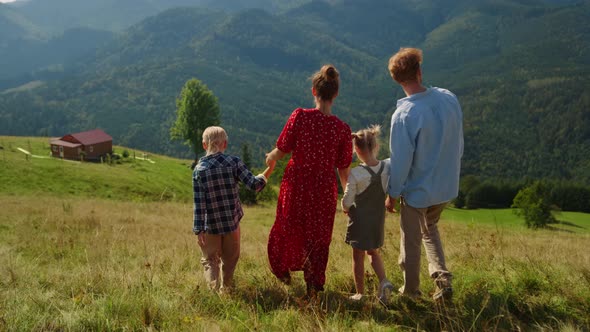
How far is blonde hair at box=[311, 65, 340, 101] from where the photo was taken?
469 centimetres

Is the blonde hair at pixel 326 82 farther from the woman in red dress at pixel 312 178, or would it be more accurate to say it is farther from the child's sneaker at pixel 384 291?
the child's sneaker at pixel 384 291

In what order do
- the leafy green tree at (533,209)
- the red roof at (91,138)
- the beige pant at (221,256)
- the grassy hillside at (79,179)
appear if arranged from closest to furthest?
the beige pant at (221,256), the grassy hillside at (79,179), the leafy green tree at (533,209), the red roof at (91,138)

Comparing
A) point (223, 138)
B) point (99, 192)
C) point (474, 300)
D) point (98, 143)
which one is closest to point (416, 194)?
point (474, 300)

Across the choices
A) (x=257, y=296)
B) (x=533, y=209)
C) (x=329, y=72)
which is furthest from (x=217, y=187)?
(x=533, y=209)

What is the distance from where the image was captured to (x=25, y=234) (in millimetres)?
8648

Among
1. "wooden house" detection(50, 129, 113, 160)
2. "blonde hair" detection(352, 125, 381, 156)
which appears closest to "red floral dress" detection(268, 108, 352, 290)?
"blonde hair" detection(352, 125, 381, 156)

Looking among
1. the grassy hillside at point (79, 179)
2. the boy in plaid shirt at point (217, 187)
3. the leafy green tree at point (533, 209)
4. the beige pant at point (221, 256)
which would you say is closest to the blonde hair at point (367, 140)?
the boy in plaid shirt at point (217, 187)

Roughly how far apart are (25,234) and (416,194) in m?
8.14

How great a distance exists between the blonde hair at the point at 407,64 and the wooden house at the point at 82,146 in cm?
6074

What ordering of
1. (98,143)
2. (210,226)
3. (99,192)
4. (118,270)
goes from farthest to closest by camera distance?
(98,143) → (99,192) → (118,270) → (210,226)

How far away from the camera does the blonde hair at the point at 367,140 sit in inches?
188

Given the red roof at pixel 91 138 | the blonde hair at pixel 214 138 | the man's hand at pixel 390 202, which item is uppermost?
the blonde hair at pixel 214 138

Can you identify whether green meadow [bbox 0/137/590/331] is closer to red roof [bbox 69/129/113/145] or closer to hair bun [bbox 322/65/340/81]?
hair bun [bbox 322/65/340/81]

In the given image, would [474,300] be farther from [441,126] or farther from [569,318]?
[441,126]
